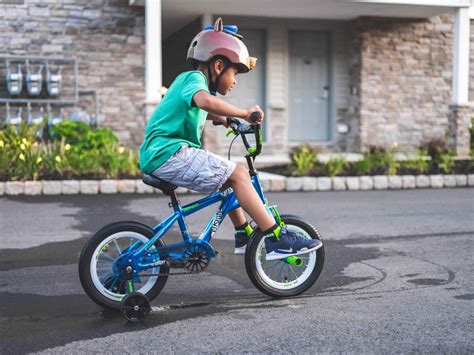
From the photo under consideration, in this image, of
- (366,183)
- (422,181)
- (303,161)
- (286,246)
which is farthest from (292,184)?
(286,246)

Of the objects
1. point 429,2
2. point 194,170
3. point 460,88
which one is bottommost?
point 194,170

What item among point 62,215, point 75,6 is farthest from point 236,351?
point 75,6

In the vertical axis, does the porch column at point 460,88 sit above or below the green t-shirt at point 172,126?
above

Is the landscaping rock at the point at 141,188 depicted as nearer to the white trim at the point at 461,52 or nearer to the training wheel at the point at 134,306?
the training wheel at the point at 134,306

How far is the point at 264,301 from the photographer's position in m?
4.76

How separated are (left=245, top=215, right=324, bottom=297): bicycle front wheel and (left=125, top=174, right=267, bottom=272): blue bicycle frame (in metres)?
0.26

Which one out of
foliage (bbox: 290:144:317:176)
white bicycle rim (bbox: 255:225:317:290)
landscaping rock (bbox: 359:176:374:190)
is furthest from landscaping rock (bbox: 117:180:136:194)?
white bicycle rim (bbox: 255:225:317:290)

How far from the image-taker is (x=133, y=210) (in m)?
9.13

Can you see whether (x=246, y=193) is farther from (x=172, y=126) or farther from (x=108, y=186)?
(x=108, y=186)

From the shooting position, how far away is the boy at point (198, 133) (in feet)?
14.3

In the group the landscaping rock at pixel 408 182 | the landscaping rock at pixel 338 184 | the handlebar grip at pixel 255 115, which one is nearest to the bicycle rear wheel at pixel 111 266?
the handlebar grip at pixel 255 115

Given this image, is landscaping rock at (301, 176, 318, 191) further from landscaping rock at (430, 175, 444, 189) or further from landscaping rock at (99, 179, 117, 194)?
landscaping rock at (99, 179, 117, 194)

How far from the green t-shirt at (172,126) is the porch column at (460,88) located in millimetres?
11382

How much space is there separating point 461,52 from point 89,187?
8.43 meters
